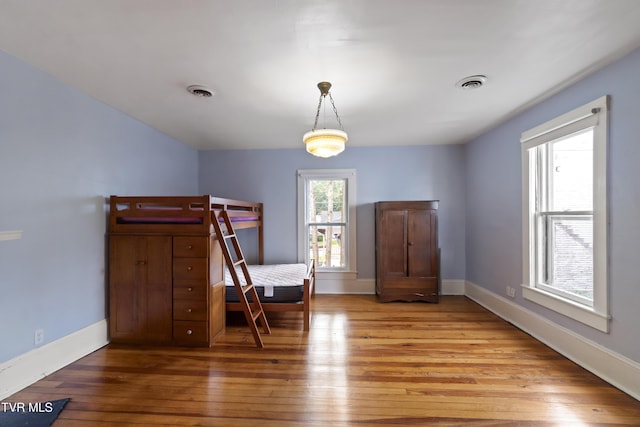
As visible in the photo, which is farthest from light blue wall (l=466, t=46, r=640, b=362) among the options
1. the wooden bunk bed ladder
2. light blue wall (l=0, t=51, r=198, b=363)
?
light blue wall (l=0, t=51, r=198, b=363)

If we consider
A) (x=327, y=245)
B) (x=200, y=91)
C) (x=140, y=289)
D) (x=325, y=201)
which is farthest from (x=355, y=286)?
(x=200, y=91)

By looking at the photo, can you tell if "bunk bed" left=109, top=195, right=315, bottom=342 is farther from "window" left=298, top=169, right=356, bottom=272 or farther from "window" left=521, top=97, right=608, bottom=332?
"window" left=521, top=97, right=608, bottom=332

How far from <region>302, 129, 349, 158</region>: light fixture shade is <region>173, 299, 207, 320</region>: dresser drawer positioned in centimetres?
177

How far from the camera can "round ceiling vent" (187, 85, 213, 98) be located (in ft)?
7.52

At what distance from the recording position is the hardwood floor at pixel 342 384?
167 cm

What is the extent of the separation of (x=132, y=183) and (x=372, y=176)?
3214 millimetres

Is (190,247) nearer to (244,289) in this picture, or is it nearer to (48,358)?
(244,289)

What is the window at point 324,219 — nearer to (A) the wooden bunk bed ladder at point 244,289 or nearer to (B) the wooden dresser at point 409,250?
(B) the wooden dresser at point 409,250

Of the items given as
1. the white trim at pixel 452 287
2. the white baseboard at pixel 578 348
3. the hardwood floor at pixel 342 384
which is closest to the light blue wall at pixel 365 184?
the white trim at pixel 452 287

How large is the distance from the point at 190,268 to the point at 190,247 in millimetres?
200

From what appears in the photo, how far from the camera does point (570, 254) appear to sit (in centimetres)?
246

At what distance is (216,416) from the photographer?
1676mm

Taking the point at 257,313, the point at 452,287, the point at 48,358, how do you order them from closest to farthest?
the point at 48,358
the point at 257,313
the point at 452,287

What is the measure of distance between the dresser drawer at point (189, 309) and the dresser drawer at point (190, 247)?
44 cm
